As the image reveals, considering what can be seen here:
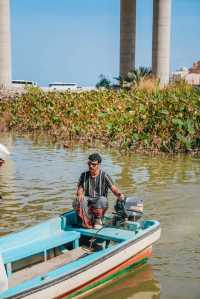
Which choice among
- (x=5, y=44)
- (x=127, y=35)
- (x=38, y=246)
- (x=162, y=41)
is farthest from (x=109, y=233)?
(x=127, y=35)

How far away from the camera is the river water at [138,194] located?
704cm

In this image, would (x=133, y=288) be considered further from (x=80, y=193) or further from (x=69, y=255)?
(x=80, y=193)

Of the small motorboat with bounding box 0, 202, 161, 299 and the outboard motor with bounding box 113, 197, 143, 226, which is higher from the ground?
the outboard motor with bounding box 113, 197, 143, 226

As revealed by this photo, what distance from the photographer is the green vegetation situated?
57.6 feet

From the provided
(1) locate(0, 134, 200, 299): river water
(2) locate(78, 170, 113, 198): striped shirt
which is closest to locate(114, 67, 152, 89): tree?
(1) locate(0, 134, 200, 299): river water

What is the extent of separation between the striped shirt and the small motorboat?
40 centimetres

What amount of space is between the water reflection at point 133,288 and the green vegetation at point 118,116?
1035cm

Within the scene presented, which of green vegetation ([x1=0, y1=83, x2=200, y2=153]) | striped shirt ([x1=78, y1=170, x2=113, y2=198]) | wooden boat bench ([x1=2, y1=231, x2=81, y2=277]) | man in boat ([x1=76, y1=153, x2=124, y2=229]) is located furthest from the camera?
green vegetation ([x1=0, y1=83, x2=200, y2=153])

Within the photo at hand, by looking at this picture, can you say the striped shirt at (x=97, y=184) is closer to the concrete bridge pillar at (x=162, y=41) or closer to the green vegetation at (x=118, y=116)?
the green vegetation at (x=118, y=116)

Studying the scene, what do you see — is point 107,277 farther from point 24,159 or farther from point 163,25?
point 163,25

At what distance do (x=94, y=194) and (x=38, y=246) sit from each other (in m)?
1.24

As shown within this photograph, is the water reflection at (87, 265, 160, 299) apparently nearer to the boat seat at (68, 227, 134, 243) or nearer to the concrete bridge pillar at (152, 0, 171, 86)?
the boat seat at (68, 227, 134, 243)

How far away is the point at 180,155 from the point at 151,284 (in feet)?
33.9

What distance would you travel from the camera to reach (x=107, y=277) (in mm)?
6695
